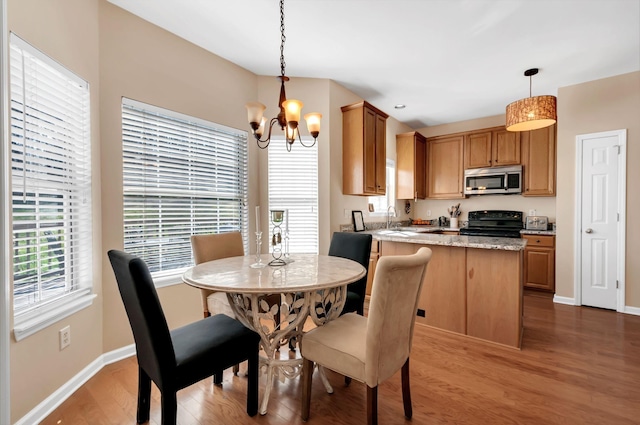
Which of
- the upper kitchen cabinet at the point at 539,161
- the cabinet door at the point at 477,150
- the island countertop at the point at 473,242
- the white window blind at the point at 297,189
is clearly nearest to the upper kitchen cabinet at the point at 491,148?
the cabinet door at the point at 477,150

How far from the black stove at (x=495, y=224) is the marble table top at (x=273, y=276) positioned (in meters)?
3.57

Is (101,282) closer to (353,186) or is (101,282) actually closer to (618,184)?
(353,186)

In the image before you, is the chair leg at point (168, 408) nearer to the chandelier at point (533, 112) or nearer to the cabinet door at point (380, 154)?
the cabinet door at point (380, 154)

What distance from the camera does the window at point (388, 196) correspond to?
15.3 ft

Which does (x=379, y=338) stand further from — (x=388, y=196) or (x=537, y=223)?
(x=537, y=223)

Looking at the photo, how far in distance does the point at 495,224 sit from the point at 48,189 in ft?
18.2

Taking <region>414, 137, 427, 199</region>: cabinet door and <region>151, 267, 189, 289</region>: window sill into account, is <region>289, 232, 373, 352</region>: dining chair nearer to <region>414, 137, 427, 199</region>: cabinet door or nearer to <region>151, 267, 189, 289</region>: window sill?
<region>151, 267, 189, 289</region>: window sill

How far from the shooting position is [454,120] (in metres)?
5.02

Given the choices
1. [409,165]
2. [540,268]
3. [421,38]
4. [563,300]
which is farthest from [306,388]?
[409,165]

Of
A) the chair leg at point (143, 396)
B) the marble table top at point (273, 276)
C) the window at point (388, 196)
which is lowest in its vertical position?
the chair leg at point (143, 396)

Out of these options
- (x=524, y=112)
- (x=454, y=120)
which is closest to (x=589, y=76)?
(x=524, y=112)

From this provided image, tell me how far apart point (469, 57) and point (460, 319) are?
8.83 ft

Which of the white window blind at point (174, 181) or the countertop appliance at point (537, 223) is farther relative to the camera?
the countertop appliance at point (537, 223)

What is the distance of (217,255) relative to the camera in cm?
237
